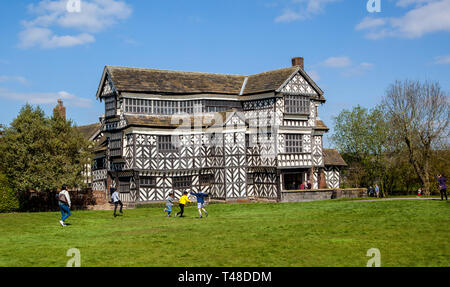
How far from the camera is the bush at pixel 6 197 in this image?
3186 cm

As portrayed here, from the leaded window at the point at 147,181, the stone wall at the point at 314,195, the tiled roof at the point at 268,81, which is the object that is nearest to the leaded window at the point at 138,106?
the leaded window at the point at 147,181

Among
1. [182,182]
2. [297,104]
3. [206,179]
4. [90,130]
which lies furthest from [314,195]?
[90,130]

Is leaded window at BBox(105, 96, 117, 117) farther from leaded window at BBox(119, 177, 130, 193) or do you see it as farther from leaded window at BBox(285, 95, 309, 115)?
leaded window at BBox(285, 95, 309, 115)

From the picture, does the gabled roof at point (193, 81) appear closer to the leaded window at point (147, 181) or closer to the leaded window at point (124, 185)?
the leaded window at point (147, 181)

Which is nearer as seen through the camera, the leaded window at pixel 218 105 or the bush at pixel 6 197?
the bush at pixel 6 197

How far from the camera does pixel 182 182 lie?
1553 inches

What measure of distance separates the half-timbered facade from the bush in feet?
28.5

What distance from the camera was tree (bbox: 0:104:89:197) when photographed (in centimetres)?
3195

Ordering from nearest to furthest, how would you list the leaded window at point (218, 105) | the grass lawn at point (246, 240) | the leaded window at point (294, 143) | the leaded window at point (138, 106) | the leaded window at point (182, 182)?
1. the grass lawn at point (246, 240)
2. the leaded window at point (138, 106)
3. the leaded window at point (182, 182)
4. the leaded window at point (294, 143)
5. the leaded window at point (218, 105)

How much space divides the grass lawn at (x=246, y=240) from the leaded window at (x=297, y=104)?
17008mm

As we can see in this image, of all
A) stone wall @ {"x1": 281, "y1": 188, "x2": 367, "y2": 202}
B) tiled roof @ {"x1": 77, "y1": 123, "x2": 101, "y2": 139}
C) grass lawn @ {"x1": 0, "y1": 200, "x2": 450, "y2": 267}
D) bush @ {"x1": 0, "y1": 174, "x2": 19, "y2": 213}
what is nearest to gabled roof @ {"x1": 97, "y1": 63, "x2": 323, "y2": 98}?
stone wall @ {"x1": 281, "y1": 188, "x2": 367, "y2": 202}

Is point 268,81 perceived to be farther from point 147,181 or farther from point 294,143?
point 147,181
